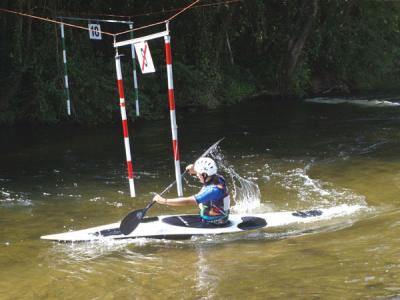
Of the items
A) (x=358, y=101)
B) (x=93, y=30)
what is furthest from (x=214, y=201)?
(x=358, y=101)

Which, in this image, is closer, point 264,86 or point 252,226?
point 252,226

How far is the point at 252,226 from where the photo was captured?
651 centimetres

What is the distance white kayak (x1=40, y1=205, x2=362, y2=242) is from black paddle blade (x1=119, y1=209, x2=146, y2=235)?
0.15 feet

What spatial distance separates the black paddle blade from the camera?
6320 millimetres

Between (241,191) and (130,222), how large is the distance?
8.57 ft

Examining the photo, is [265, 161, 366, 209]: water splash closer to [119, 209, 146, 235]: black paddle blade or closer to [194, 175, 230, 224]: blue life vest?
[194, 175, 230, 224]: blue life vest

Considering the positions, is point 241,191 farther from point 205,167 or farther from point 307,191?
point 205,167

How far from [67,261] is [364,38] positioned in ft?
67.1

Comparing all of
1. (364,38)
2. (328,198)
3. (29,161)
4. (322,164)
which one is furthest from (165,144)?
(364,38)

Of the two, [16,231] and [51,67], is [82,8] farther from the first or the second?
[16,231]

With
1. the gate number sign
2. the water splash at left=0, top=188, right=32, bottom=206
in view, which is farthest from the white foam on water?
the water splash at left=0, top=188, right=32, bottom=206

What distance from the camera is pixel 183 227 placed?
6.36 metres

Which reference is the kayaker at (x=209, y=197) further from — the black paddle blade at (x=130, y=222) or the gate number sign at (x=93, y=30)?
the gate number sign at (x=93, y=30)

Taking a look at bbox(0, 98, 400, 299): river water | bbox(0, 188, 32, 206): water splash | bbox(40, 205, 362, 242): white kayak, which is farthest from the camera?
bbox(0, 188, 32, 206): water splash
